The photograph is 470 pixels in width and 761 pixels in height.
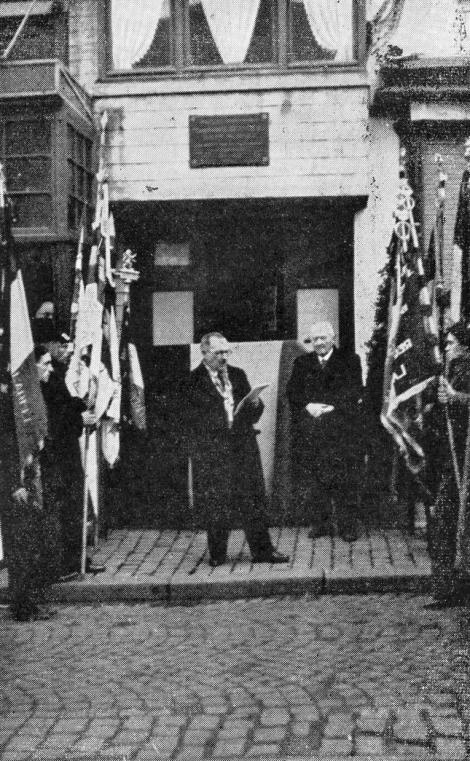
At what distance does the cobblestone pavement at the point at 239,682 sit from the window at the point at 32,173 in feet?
12.6

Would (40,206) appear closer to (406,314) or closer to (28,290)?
(28,290)

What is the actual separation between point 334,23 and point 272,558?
5.67 metres

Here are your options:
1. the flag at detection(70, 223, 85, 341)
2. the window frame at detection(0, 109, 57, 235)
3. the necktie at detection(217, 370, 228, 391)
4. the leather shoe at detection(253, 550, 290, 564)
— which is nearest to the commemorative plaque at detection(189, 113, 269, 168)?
the window frame at detection(0, 109, 57, 235)

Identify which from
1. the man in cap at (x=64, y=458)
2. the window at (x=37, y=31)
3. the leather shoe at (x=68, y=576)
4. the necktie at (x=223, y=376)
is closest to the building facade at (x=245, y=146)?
the window at (x=37, y=31)

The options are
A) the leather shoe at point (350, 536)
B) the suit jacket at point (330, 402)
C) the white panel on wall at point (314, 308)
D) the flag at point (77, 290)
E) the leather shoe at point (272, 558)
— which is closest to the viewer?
the leather shoe at point (272, 558)

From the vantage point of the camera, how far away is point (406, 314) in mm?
9414

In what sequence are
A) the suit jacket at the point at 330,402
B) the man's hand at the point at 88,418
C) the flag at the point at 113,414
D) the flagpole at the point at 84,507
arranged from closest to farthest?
the flagpole at the point at 84,507
the man's hand at the point at 88,418
the flag at the point at 113,414
the suit jacket at the point at 330,402

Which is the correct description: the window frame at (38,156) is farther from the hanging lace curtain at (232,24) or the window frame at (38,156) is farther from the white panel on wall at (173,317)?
the hanging lace curtain at (232,24)

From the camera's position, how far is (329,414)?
34.4ft

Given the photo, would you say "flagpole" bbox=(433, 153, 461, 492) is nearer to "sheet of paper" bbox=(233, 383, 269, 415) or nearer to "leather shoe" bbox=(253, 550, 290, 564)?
"sheet of paper" bbox=(233, 383, 269, 415)

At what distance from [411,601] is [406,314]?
251cm

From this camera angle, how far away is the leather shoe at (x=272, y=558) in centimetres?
947

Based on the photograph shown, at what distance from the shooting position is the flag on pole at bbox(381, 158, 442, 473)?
30.0ft

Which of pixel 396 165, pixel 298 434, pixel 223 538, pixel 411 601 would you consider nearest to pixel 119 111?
pixel 396 165
